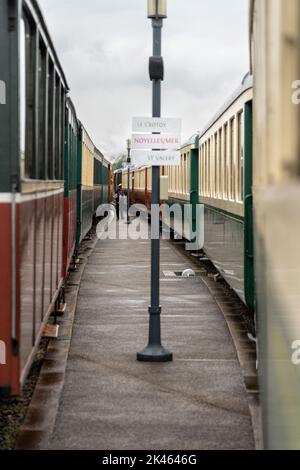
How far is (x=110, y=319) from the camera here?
11.8m

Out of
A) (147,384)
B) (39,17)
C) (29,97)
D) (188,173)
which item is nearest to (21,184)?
(29,97)

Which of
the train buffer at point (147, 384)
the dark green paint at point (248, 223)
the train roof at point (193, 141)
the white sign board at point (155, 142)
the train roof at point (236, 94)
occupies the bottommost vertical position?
the train buffer at point (147, 384)

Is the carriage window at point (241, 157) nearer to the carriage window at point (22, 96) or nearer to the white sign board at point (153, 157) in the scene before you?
the white sign board at point (153, 157)

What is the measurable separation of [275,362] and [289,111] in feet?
3.49

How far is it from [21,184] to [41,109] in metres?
1.79

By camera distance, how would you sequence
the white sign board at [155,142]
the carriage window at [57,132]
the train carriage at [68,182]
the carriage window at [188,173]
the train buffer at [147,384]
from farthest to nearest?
the carriage window at [188,173]
the train carriage at [68,182]
the white sign board at [155,142]
the carriage window at [57,132]
the train buffer at [147,384]

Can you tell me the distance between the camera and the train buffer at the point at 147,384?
20.8ft

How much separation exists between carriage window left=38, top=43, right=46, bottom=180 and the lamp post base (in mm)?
2883

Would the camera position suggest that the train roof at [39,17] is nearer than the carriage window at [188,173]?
Yes

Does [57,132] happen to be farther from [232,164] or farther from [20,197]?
[20,197]

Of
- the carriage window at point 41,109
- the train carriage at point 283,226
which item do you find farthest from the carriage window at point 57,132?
the train carriage at point 283,226

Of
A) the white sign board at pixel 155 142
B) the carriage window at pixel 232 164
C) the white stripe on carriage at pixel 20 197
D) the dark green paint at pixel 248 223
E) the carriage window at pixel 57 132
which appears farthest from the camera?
the carriage window at pixel 232 164

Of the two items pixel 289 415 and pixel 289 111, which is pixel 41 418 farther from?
pixel 289 111

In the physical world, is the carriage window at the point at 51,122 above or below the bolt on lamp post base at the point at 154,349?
above
